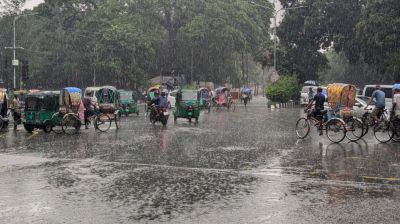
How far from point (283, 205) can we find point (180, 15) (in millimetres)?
55520

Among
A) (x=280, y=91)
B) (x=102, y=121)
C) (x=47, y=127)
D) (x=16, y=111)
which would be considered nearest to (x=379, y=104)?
(x=102, y=121)

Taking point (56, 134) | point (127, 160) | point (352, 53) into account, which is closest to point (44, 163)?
point (127, 160)

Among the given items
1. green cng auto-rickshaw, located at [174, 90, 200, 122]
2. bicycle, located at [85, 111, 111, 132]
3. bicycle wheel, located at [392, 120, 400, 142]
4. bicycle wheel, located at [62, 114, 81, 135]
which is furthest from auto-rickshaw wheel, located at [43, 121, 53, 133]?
bicycle wheel, located at [392, 120, 400, 142]

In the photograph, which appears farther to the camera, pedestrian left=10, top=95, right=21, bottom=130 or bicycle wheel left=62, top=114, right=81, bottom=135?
pedestrian left=10, top=95, right=21, bottom=130

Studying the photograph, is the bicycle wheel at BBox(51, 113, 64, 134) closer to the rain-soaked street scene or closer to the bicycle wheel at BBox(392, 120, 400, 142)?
the rain-soaked street scene

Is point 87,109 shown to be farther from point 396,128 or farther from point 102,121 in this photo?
point 396,128

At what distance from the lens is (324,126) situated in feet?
58.3

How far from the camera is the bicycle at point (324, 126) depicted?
16.6 m

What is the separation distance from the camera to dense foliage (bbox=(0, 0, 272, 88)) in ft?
185

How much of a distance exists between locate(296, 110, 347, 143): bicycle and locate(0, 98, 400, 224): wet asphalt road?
0.44 metres

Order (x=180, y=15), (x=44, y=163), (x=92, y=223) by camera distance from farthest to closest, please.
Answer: (x=180, y=15), (x=44, y=163), (x=92, y=223)

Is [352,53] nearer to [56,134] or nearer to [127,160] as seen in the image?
[56,134]

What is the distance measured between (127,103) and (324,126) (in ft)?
61.0

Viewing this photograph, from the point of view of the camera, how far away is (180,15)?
6147 cm
